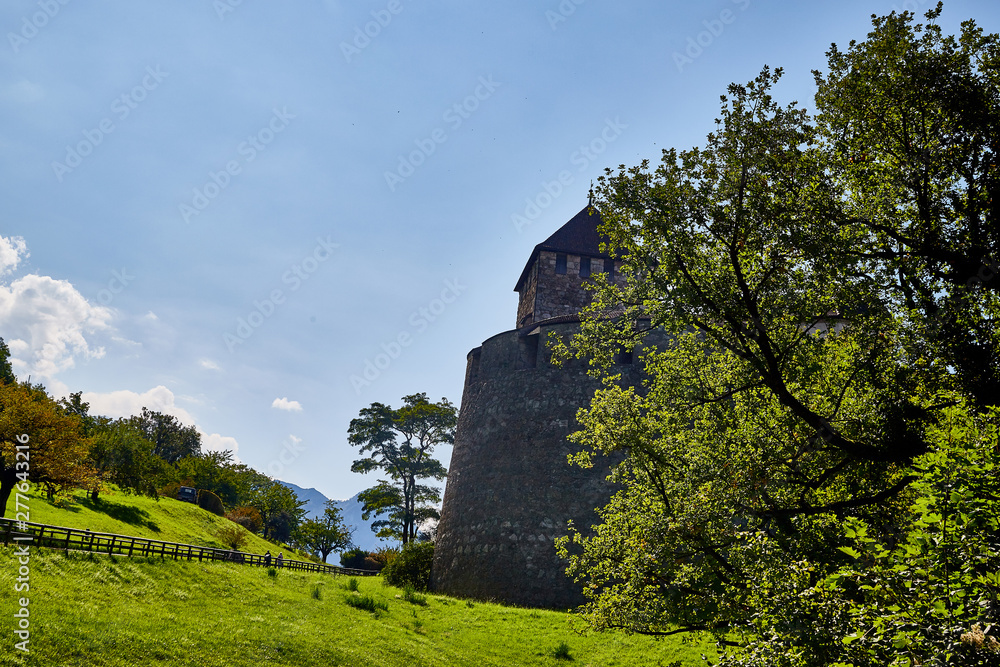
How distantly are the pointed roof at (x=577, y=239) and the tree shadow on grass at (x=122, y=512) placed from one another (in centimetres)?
2398

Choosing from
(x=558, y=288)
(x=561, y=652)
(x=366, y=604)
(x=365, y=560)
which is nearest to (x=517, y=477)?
(x=366, y=604)

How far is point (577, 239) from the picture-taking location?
30.8 metres

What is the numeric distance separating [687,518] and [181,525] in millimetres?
34108

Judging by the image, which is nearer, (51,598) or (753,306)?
(753,306)

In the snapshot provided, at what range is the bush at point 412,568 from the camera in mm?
25391

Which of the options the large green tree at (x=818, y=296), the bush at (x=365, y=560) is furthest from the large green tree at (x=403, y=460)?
the large green tree at (x=818, y=296)

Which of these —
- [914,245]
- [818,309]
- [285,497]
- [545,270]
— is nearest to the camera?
[914,245]

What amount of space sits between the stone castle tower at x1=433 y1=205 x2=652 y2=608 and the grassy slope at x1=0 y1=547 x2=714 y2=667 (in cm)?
258

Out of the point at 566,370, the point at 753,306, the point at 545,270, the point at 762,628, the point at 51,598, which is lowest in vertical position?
the point at 51,598

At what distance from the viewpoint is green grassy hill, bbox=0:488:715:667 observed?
9.83 metres

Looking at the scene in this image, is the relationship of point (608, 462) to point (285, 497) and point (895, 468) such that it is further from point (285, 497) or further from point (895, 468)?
point (285, 497)

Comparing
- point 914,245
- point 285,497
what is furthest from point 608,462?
point 285,497

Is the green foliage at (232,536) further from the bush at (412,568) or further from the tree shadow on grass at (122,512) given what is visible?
the bush at (412,568)

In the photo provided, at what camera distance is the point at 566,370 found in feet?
76.2
